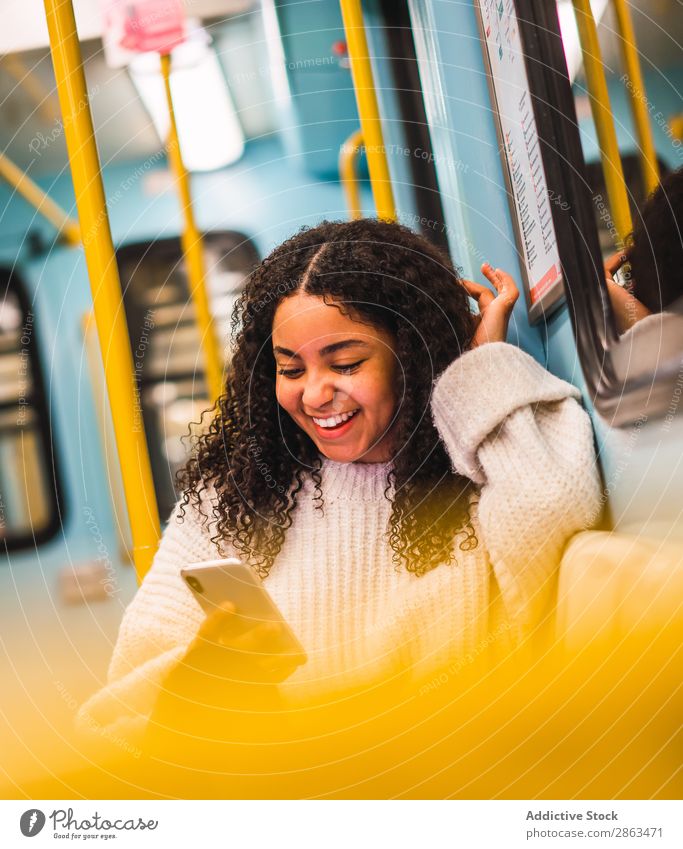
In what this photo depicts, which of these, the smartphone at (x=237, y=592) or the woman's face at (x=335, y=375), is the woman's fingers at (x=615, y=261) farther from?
the smartphone at (x=237, y=592)

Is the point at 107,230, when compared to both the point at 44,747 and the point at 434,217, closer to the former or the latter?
the point at 434,217

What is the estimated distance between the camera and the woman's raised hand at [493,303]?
2.30ft

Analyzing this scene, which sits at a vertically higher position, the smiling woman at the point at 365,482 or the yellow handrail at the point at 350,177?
the yellow handrail at the point at 350,177

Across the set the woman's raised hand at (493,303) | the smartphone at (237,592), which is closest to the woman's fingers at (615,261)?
the woman's raised hand at (493,303)

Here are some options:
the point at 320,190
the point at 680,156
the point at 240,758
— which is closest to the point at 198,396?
the point at 320,190

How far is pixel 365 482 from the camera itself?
0.75m

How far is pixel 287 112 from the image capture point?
2.52ft

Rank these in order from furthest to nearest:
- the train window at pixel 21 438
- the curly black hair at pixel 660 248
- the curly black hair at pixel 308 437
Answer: the train window at pixel 21 438
the curly black hair at pixel 308 437
the curly black hair at pixel 660 248

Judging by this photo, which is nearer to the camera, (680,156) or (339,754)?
(680,156)

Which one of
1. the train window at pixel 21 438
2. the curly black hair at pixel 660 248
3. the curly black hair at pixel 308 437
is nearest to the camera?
the curly black hair at pixel 660 248

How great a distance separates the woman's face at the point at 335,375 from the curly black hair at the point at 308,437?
0.03 feet

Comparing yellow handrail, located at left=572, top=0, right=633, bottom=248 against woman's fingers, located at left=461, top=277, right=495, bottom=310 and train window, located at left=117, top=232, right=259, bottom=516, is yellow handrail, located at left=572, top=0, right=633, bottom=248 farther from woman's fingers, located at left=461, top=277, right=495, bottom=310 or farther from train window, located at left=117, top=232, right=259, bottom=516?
train window, located at left=117, top=232, right=259, bottom=516

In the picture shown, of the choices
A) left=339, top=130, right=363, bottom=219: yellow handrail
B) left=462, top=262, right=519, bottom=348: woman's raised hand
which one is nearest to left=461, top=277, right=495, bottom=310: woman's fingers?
left=462, top=262, right=519, bottom=348: woman's raised hand

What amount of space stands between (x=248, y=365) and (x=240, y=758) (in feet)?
1.08
